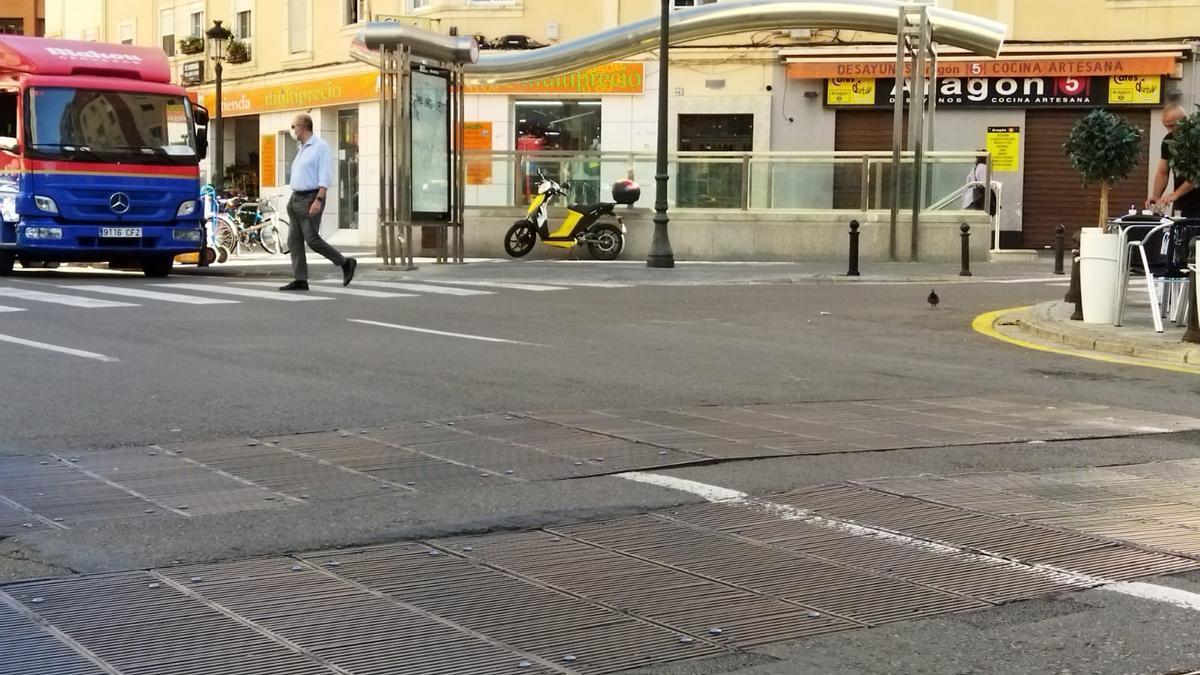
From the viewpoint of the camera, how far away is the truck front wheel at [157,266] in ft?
70.1

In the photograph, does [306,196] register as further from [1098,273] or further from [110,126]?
[1098,273]

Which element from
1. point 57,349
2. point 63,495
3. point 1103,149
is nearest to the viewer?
point 63,495

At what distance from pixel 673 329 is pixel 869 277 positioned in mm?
8586

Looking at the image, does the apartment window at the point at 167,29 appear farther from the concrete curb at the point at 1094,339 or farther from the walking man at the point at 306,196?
the concrete curb at the point at 1094,339

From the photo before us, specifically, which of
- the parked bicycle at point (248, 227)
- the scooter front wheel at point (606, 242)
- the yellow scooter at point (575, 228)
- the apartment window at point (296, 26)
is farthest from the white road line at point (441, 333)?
the apartment window at point (296, 26)

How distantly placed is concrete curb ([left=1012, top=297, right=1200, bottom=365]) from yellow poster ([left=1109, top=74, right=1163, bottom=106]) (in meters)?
17.0

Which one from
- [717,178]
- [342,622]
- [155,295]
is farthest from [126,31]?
[342,622]

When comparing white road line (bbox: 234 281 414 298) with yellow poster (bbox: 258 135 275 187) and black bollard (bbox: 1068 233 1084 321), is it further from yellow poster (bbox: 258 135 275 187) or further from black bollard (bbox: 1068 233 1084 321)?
yellow poster (bbox: 258 135 275 187)

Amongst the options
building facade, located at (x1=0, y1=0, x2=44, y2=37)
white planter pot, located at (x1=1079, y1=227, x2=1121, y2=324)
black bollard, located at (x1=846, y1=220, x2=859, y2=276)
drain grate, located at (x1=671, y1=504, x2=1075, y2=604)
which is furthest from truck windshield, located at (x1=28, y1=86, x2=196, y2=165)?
building facade, located at (x1=0, y1=0, x2=44, y2=37)

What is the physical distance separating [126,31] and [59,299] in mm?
33685

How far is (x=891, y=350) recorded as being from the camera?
40.4 feet

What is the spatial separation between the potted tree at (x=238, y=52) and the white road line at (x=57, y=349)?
29946 mm

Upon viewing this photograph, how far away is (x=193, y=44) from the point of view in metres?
42.9

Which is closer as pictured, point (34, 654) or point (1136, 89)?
point (34, 654)
